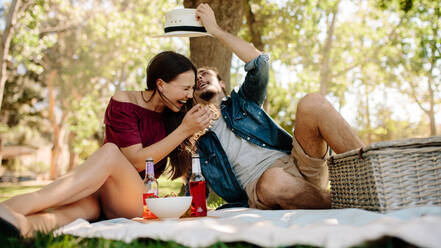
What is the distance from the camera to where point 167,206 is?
90.1 inches

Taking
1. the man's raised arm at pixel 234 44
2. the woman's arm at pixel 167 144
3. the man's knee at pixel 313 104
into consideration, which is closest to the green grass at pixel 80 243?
the woman's arm at pixel 167 144

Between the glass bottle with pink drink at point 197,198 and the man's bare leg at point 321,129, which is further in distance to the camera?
the man's bare leg at point 321,129

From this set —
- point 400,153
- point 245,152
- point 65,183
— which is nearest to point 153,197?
point 65,183

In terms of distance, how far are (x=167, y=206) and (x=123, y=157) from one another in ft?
1.52

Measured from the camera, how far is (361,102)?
23781mm

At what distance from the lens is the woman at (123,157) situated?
85.4 inches

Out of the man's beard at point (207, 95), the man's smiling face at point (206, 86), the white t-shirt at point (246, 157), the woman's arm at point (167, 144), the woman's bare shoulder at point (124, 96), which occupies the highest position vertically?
the man's smiling face at point (206, 86)

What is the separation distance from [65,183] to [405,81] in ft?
68.2

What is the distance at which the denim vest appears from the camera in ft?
10.8

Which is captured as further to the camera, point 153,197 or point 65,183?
point 153,197

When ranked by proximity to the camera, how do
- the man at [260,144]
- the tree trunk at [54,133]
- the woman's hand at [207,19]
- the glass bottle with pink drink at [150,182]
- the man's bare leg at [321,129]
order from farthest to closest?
the tree trunk at [54,133], the woman's hand at [207,19], the man at [260,144], the man's bare leg at [321,129], the glass bottle with pink drink at [150,182]

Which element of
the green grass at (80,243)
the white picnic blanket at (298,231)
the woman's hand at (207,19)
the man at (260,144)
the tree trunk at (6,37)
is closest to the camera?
the white picnic blanket at (298,231)

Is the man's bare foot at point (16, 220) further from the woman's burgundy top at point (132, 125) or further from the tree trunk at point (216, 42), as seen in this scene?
the tree trunk at point (216, 42)

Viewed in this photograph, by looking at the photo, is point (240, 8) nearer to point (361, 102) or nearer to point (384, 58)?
point (384, 58)
